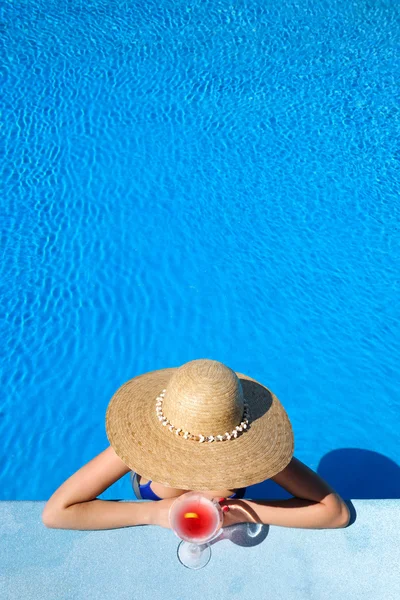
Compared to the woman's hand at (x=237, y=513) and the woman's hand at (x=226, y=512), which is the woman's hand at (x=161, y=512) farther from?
the woman's hand at (x=237, y=513)

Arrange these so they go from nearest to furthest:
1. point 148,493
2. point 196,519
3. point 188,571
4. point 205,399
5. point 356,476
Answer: point 205,399 → point 196,519 → point 188,571 → point 148,493 → point 356,476

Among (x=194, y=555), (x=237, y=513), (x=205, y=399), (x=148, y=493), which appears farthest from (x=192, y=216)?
(x=205, y=399)

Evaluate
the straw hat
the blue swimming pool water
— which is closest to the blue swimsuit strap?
the straw hat

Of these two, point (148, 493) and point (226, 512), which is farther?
point (148, 493)

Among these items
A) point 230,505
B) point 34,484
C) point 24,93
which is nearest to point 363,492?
point 230,505

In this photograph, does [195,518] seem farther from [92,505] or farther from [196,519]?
[92,505]

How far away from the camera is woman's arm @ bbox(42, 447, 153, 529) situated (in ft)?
6.58

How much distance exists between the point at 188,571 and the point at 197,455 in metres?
0.58

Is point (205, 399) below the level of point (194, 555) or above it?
above

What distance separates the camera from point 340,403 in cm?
417

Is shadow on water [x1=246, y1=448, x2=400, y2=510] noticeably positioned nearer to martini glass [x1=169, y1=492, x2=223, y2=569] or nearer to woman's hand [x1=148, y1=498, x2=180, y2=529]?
woman's hand [x1=148, y1=498, x2=180, y2=529]

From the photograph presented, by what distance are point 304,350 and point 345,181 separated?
2.57 meters

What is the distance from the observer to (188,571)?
199cm

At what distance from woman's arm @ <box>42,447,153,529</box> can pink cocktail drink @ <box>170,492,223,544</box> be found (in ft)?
0.92
